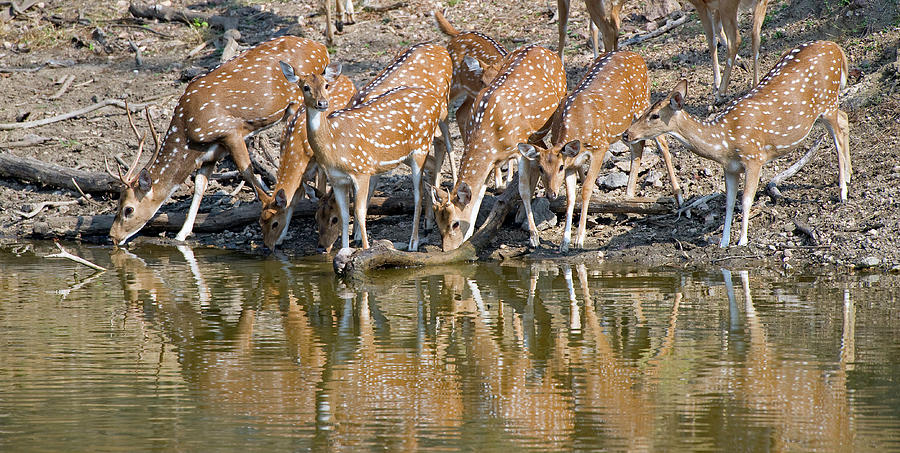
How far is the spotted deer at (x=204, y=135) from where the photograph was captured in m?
11.4

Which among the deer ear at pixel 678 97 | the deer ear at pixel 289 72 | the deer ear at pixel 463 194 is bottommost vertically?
the deer ear at pixel 463 194

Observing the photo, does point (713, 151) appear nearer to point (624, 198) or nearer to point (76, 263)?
point (624, 198)

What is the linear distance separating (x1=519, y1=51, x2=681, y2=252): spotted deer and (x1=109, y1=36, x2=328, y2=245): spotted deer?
3.27 m

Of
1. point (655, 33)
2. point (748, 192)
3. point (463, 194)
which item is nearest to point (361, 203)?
point (463, 194)

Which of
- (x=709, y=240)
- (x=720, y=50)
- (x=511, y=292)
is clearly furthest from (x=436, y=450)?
(x=720, y=50)

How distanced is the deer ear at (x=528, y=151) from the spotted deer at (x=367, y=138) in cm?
118

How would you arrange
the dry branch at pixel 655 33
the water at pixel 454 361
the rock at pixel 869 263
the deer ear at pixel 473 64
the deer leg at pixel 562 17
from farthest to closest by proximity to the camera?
the dry branch at pixel 655 33 < the deer leg at pixel 562 17 < the deer ear at pixel 473 64 < the rock at pixel 869 263 < the water at pixel 454 361

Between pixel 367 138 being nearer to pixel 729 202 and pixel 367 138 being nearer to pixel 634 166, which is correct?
pixel 634 166

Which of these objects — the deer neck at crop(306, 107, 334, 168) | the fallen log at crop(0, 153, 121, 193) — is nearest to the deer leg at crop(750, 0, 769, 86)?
the deer neck at crop(306, 107, 334, 168)

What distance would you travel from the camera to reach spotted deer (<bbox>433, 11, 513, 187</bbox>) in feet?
39.5

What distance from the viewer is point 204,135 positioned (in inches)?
451

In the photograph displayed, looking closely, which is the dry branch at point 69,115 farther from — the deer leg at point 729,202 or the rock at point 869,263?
the rock at point 869,263

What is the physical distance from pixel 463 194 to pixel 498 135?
29.2 inches

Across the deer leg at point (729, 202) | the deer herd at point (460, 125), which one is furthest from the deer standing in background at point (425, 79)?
the deer leg at point (729, 202)
